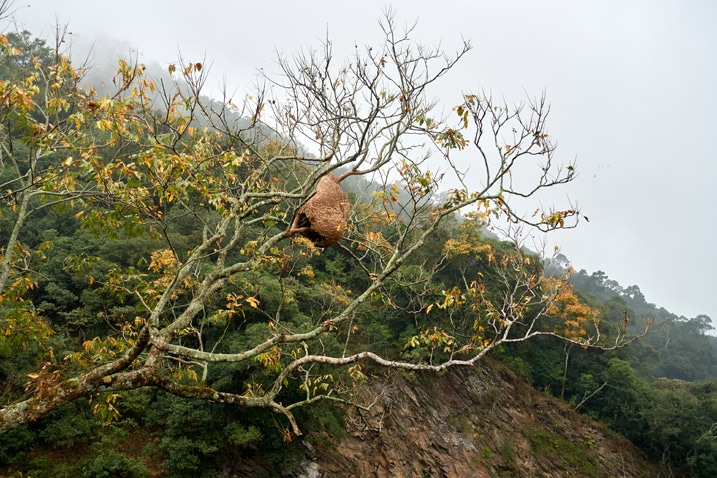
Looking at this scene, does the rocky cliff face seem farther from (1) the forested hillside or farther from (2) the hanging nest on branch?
(2) the hanging nest on branch

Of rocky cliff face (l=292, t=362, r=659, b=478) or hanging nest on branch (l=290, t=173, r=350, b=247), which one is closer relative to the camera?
hanging nest on branch (l=290, t=173, r=350, b=247)

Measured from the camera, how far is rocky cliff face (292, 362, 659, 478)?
12.2m

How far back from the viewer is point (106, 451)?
901 centimetres

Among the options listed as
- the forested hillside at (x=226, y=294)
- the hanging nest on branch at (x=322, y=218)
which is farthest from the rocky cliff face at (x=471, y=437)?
the hanging nest on branch at (x=322, y=218)

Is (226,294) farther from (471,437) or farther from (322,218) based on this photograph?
(471,437)

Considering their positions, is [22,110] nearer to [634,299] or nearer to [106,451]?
[106,451]

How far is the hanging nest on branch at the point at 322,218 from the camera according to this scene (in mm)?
3797

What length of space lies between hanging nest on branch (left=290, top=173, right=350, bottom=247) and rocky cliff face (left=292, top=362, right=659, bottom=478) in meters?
8.29

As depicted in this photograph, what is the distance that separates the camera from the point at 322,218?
12.5ft

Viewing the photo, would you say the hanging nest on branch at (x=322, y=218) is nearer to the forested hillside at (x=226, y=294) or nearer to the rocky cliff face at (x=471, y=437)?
the forested hillside at (x=226, y=294)

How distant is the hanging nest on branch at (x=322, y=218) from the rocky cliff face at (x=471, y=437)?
829cm

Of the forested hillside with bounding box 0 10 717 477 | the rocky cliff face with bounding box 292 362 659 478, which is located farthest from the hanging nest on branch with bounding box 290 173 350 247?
the rocky cliff face with bounding box 292 362 659 478

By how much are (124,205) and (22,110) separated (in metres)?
1.05

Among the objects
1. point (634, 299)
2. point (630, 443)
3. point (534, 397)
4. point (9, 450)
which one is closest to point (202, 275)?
point (9, 450)
